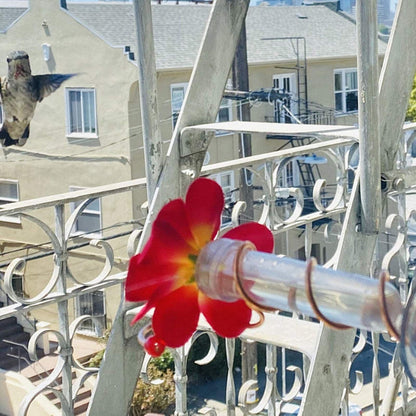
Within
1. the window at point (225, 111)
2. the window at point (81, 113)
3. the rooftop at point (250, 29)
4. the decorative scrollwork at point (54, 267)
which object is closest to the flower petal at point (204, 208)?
the decorative scrollwork at point (54, 267)

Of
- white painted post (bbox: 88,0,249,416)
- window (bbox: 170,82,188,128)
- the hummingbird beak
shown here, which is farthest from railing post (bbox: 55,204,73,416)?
window (bbox: 170,82,188,128)

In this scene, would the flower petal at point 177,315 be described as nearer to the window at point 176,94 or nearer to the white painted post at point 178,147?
the white painted post at point 178,147

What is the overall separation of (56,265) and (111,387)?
0.31 meters

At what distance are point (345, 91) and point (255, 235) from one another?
15474 millimetres

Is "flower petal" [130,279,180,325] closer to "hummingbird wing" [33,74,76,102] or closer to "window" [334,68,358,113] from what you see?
"hummingbird wing" [33,74,76,102]

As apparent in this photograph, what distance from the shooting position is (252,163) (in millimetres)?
2264

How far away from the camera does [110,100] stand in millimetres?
13328

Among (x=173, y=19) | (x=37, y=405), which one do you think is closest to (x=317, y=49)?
(x=173, y=19)

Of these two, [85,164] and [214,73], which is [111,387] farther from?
[85,164]

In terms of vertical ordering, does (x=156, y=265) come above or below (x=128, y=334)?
above

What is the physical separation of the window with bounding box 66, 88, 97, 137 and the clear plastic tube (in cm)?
1322

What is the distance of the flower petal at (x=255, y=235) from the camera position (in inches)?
23.3

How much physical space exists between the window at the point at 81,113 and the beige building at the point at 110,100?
0.02 metres

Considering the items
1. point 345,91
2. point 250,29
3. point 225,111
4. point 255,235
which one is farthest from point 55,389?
point 250,29
